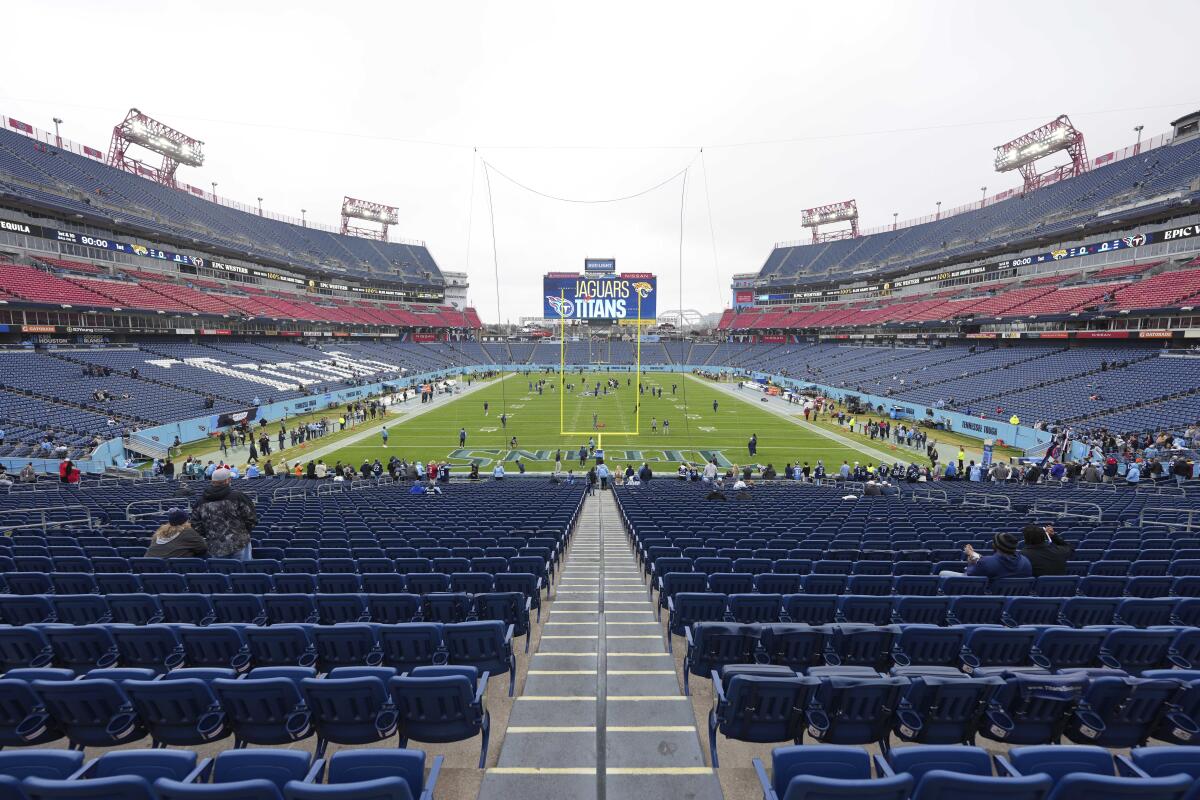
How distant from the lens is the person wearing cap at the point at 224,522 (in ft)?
22.9

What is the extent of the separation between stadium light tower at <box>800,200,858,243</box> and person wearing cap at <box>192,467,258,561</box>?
97.9 m

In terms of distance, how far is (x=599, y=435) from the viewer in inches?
1250

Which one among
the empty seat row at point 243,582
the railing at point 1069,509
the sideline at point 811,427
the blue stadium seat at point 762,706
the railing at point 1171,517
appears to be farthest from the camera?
the sideline at point 811,427

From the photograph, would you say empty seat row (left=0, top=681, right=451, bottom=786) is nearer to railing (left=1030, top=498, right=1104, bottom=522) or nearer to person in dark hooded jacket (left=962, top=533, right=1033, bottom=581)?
person in dark hooded jacket (left=962, top=533, right=1033, bottom=581)

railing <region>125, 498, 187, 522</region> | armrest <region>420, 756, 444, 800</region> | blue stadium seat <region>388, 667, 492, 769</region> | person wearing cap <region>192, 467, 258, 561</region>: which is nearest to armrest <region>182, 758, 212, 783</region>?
blue stadium seat <region>388, 667, 492, 769</region>

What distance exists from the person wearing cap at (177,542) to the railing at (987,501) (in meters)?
18.0

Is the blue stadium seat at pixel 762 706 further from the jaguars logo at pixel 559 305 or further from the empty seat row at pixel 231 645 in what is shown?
the jaguars logo at pixel 559 305

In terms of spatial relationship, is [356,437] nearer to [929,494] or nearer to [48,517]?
[48,517]

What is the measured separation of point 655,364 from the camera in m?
85.6

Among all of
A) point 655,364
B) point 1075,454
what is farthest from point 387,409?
point 655,364

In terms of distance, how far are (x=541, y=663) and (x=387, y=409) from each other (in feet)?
132

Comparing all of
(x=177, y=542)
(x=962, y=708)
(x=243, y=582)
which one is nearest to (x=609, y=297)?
(x=177, y=542)

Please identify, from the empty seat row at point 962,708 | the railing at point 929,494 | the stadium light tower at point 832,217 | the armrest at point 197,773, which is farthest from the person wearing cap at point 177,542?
the stadium light tower at point 832,217

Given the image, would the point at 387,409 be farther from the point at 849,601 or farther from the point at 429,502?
the point at 849,601
